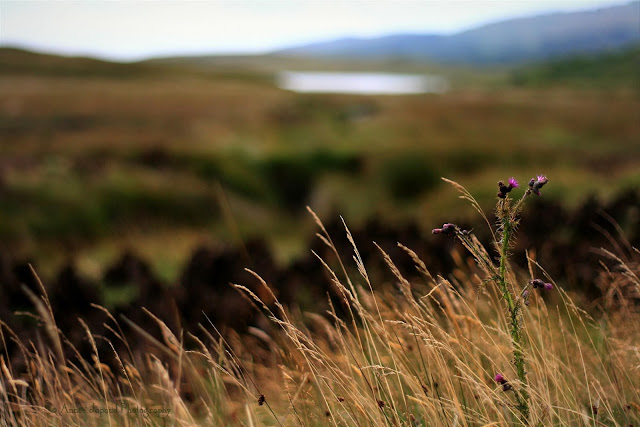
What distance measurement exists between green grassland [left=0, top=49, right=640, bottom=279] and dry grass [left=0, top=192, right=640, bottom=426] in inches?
49.6

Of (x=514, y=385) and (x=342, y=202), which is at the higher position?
(x=514, y=385)

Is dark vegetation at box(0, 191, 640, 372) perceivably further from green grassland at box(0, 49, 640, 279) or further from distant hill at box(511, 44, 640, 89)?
distant hill at box(511, 44, 640, 89)

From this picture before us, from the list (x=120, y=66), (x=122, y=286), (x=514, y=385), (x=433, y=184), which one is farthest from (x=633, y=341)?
(x=120, y=66)

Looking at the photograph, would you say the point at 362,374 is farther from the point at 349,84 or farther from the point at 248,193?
the point at 349,84

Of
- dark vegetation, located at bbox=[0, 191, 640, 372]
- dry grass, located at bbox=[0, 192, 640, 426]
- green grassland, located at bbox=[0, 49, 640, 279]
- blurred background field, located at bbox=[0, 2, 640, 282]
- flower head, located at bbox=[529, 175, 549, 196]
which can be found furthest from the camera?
green grassland, located at bbox=[0, 49, 640, 279]

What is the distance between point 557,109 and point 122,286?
33255mm

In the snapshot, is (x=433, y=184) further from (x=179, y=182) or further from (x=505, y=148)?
(x=179, y=182)

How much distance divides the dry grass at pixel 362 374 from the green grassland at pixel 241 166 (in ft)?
4.13

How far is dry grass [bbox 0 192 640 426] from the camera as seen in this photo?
198 cm

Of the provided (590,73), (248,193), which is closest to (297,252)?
(248,193)

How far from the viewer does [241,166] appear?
15.0 meters

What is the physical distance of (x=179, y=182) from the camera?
11930mm

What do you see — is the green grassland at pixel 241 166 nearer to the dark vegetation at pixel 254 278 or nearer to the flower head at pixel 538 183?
the dark vegetation at pixel 254 278

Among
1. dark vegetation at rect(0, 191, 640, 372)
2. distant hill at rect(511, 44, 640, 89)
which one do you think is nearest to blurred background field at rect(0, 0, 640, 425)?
dark vegetation at rect(0, 191, 640, 372)
